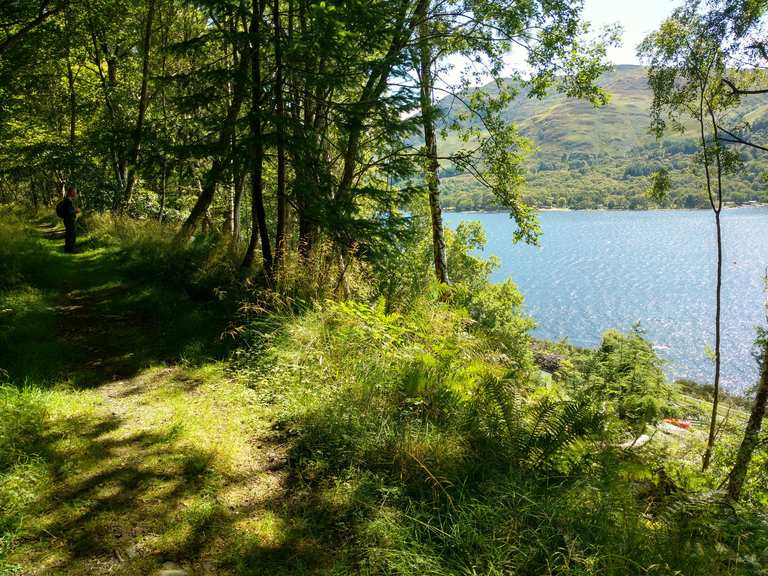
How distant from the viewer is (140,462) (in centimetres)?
351

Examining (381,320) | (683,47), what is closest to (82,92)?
(381,320)

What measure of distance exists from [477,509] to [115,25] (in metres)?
19.0

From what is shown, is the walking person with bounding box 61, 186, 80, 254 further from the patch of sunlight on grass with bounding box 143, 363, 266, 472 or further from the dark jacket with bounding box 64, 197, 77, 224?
the patch of sunlight on grass with bounding box 143, 363, 266, 472

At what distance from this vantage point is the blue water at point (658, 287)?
181 ft

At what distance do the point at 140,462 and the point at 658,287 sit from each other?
89.0 meters

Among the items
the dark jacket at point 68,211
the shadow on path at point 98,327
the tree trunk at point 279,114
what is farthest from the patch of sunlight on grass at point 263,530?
the dark jacket at point 68,211

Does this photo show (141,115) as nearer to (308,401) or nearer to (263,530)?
(308,401)

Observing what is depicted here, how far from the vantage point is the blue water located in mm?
55156

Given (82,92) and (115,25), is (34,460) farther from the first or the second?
(82,92)

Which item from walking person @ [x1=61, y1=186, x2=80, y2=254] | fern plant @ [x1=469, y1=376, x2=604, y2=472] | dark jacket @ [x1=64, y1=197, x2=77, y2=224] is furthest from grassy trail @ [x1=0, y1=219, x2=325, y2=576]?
dark jacket @ [x1=64, y1=197, x2=77, y2=224]

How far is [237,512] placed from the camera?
312cm

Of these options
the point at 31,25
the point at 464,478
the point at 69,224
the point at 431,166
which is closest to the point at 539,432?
the point at 464,478

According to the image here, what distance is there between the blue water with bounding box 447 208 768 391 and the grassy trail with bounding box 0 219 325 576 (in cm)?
2640

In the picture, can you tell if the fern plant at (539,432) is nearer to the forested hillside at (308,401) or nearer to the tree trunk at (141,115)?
the forested hillside at (308,401)
